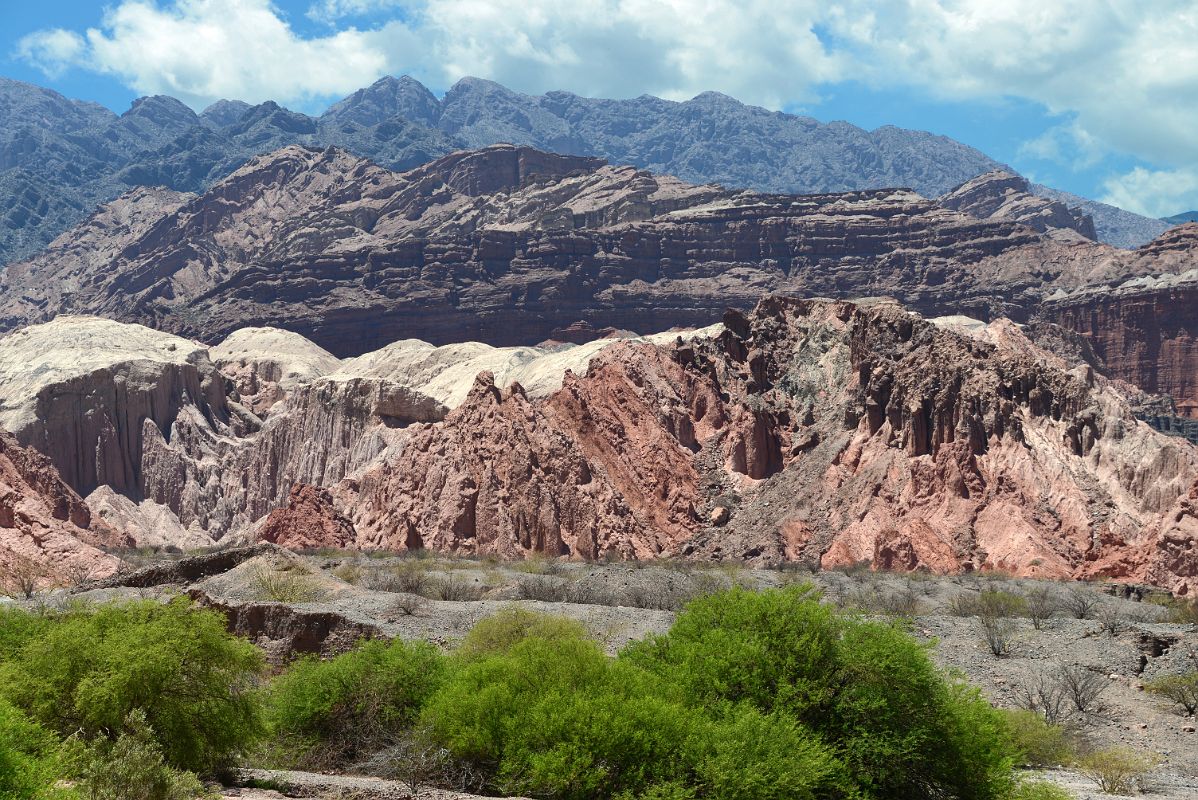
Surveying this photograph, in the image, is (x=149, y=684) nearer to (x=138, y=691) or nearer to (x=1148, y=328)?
(x=138, y=691)

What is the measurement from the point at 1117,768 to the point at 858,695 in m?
8.30

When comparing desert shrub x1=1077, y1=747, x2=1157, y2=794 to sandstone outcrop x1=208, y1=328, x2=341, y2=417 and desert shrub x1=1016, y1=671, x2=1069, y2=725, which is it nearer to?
desert shrub x1=1016, y1=671, x2=1069, y2=725

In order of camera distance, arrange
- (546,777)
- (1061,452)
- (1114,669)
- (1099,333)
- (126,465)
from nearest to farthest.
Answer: (546,777) → (1114,669) → (1061,452) → (126,465) → (1099,333)

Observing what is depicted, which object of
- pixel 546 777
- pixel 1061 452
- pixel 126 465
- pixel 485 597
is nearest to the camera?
pixel 546 777

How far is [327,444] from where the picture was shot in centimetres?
11225

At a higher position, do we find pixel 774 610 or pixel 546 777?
pixel 774 610

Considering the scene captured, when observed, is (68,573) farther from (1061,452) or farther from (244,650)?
(1061,452)

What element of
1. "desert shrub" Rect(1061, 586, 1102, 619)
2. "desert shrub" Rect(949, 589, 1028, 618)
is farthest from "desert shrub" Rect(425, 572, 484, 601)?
"desert shrub" Rect(1061, 586, 1102, 619)

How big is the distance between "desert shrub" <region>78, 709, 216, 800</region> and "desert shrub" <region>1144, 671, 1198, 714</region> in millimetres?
25133

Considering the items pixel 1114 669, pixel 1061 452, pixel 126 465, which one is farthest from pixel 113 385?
pixel 1114 669

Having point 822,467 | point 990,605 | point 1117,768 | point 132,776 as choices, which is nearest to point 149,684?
point 132,776

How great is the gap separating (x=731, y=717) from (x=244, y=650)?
931 centimetres

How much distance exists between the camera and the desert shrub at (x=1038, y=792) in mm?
26938

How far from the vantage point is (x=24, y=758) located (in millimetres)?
20953
